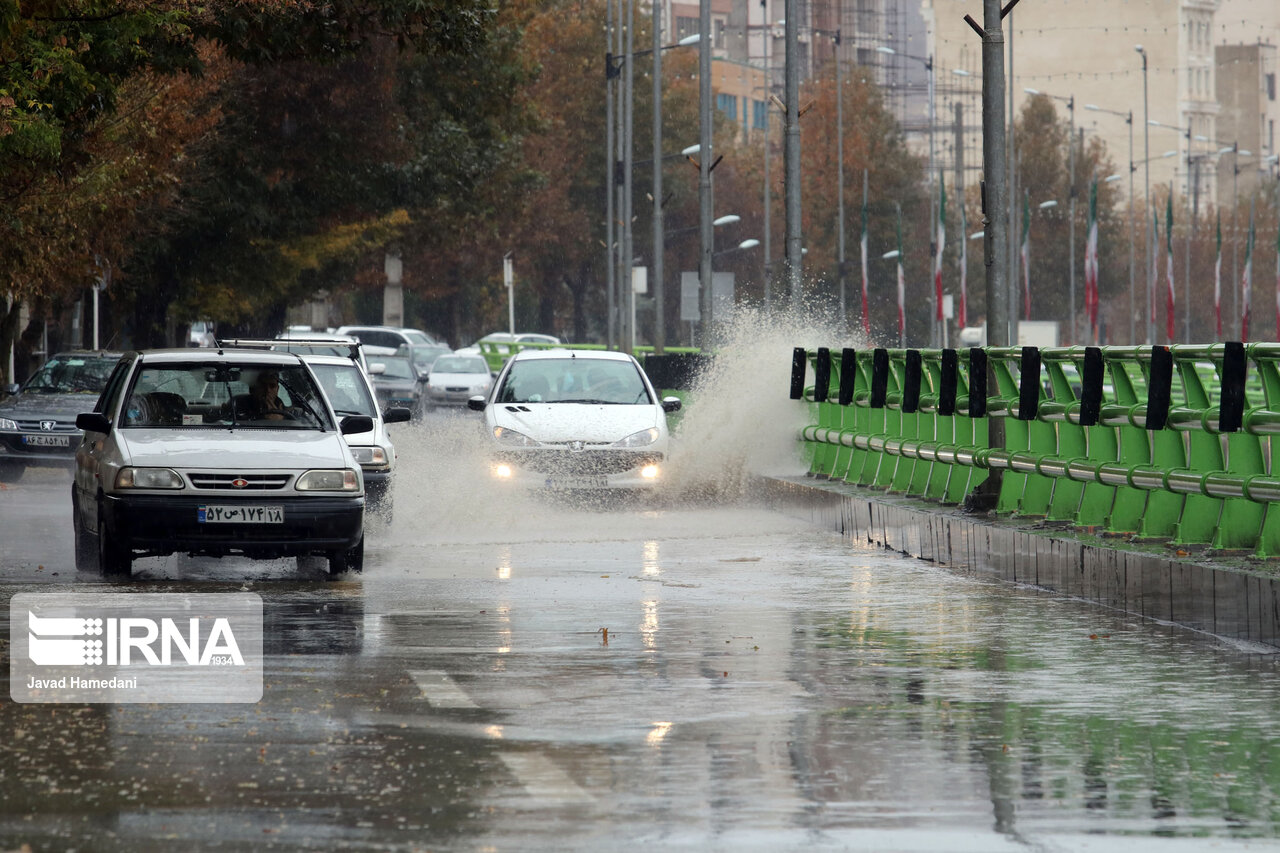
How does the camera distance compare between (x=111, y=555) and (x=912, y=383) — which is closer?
(x=111, y=555)

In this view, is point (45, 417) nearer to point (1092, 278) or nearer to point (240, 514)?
point (240, 514)

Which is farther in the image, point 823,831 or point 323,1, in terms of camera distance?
point 323,1

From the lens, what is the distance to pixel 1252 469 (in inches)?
510

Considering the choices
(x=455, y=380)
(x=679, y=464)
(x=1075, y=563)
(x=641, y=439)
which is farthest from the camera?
(x=455, y=380)

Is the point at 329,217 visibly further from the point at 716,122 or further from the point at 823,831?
the point at 716,122

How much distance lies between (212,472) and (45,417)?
40.6 ft

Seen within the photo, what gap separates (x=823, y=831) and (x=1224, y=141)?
149 metres

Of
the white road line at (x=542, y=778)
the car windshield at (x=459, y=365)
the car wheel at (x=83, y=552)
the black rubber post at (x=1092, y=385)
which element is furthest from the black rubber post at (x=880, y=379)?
the car windshield at (x=459, y=365)

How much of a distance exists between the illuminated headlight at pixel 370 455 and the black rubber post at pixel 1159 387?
7.21 m

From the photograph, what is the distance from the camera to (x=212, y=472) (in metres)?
14.5

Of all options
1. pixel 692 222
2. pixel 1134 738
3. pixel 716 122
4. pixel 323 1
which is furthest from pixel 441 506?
pixel 716 122

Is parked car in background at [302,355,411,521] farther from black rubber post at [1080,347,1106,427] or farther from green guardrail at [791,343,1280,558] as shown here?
black rubber post at [1080,347,1106,427]

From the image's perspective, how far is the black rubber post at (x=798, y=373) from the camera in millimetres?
25188

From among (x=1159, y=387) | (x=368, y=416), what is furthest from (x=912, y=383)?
(x=1159, y=387)
